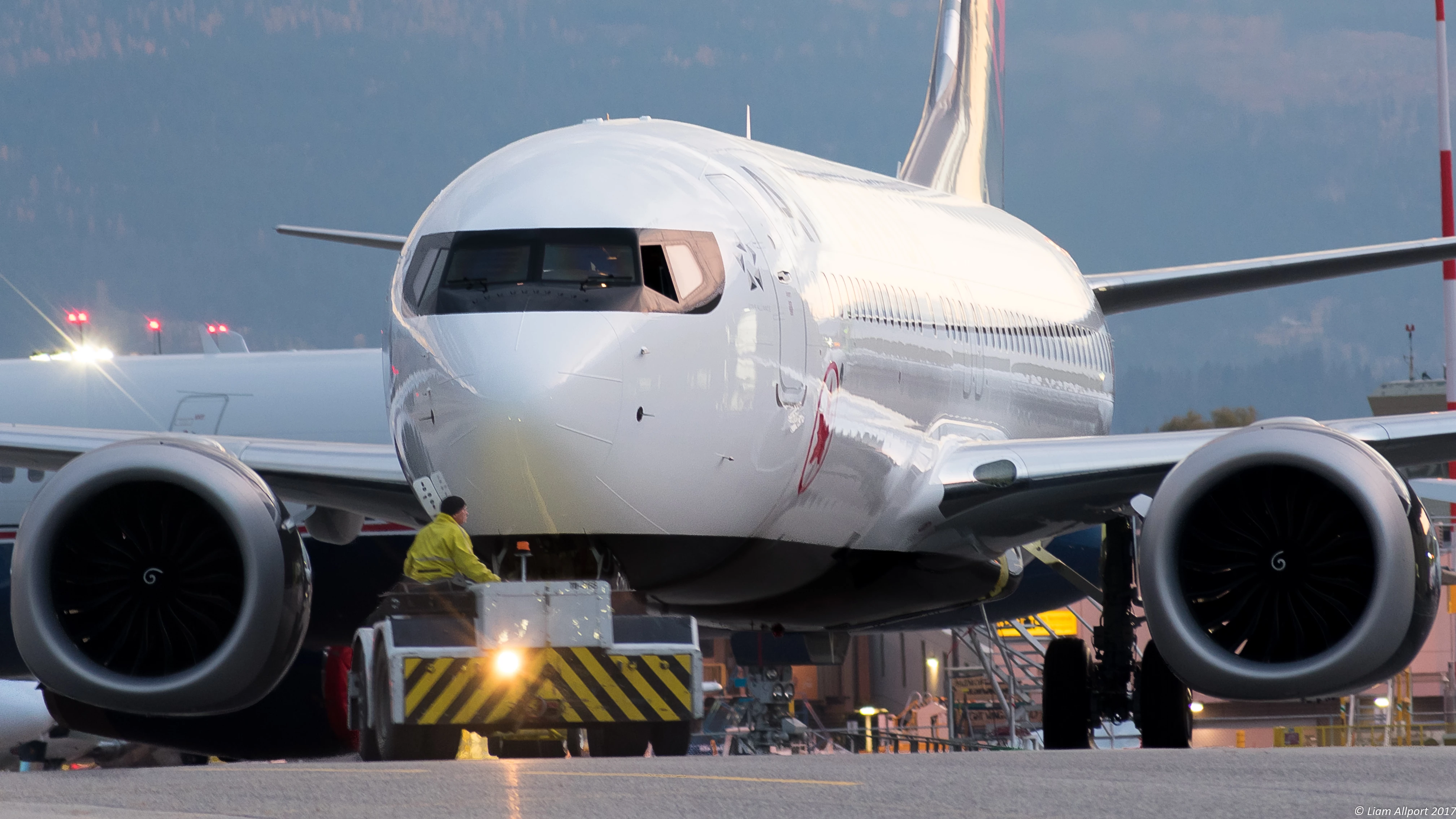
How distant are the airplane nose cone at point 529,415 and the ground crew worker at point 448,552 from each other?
3.8 inches

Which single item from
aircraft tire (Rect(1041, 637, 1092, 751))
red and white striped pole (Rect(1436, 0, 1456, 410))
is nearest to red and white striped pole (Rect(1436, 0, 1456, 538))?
red and white striped pole (Rect(1436, 0, 1456, 410))

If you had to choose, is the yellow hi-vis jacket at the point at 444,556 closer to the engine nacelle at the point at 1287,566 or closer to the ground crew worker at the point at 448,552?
the ground crew worker at the point at 448,552

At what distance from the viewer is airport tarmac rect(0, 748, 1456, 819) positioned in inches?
224

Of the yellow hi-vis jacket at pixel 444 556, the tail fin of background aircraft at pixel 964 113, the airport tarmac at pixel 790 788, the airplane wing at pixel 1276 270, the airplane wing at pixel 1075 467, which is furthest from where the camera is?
the tail fin of background aircraft at pixel 964 113

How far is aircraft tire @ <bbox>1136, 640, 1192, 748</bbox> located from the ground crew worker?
569cm

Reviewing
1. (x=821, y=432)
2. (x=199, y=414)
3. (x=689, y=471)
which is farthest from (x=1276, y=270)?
(x=199, y=414)

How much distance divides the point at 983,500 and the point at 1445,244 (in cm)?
446

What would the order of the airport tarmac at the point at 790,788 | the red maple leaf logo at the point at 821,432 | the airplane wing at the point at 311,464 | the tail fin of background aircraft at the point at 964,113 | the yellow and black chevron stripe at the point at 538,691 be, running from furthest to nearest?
the tail fin of background aircraft at the point at 964,113 → the airplane wing at the point at 311,464 → the red maple leaf logo at the point at 821,432 → the yellow and black chevron stripe at the point at 538,691 → the airport tarmac at the point at 790,788

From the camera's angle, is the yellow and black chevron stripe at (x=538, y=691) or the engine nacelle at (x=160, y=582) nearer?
the yellow and black chevron stripe at (x=538, y=691)

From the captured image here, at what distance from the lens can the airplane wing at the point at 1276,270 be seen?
14625mm

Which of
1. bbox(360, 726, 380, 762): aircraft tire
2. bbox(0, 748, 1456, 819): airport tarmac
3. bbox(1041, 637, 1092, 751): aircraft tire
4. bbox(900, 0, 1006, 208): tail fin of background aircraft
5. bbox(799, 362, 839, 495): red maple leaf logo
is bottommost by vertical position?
bbox(0, 748, 1456, 819): airport tarmac

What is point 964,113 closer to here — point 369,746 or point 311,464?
point 311,464

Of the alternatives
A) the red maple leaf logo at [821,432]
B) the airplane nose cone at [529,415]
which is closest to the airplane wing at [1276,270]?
the red maple leaf logo at [821,432]

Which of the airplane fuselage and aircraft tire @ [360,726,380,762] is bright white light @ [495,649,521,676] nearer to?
the airplane fuselage
